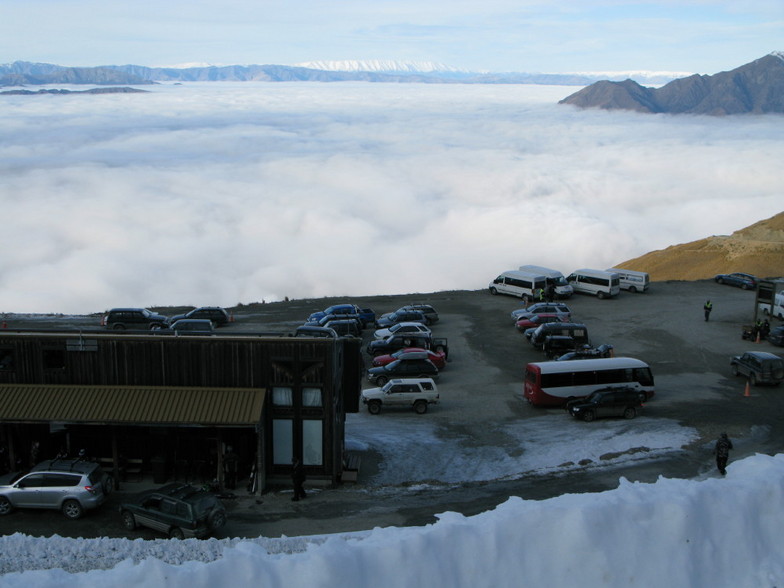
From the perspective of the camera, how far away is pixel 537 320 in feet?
152

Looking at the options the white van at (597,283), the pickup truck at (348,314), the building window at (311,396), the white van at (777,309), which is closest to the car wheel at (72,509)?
the building window at (311,396)

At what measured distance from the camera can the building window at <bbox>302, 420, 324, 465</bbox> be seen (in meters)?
24.8

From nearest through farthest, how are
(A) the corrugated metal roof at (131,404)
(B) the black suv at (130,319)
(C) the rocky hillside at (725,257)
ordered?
(A) the corrugated metal roof at (131,404), (B) the black suv at (130,319), (C) the rocky hillside at (725,257)

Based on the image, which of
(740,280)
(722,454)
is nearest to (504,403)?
(722,454)

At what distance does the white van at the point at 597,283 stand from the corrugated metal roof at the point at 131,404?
35931 millimetres

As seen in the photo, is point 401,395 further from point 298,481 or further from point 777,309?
point 777,309

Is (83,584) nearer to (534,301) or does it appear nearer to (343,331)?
(343,331)

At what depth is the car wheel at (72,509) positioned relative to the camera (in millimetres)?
21188

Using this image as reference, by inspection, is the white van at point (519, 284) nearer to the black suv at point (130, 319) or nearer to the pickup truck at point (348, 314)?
the pickup truck at point (348, 314)

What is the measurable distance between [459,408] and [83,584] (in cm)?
2120

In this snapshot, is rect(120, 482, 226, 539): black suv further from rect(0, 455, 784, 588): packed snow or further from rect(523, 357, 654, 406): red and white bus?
rect(523, 357, 654, 406): red and white bus

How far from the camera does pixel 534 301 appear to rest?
5462cm

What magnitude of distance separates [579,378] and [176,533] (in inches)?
749

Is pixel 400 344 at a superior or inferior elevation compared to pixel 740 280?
inferior
